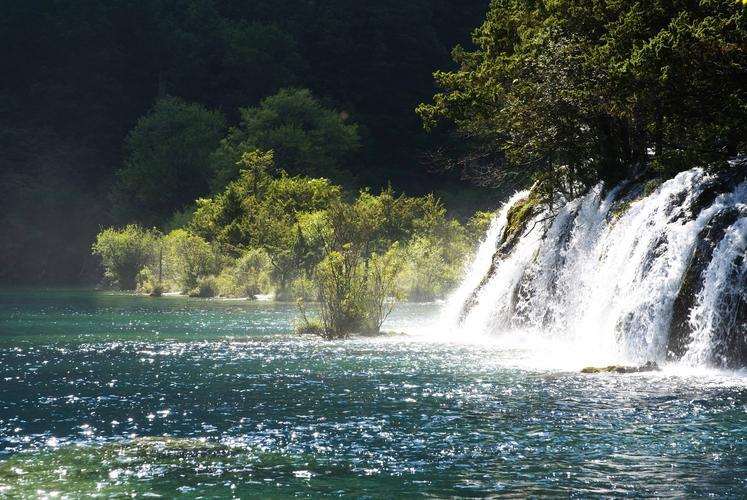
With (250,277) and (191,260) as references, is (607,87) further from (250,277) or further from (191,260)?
(191,260)

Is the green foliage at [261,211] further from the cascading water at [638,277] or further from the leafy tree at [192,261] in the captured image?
the cascading water at [638,277]

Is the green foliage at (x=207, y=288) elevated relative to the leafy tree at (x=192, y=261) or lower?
lower

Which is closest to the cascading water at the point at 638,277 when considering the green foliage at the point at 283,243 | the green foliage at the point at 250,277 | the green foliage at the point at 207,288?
the green foliage at the point at 283,243

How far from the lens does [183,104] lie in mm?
127062

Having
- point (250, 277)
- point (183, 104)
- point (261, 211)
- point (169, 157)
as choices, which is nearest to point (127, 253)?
point (261, 211)

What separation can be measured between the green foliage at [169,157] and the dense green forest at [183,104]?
0.62 ft

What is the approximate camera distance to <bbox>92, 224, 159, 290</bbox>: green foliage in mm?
92250

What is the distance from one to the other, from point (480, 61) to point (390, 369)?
26881 millimetres

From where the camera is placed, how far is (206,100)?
134 meters

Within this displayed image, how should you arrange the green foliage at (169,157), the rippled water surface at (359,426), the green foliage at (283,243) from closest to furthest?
the rippled water surface at (359,426) → the green foliage at (283,243) → the green foliage at (169,157)

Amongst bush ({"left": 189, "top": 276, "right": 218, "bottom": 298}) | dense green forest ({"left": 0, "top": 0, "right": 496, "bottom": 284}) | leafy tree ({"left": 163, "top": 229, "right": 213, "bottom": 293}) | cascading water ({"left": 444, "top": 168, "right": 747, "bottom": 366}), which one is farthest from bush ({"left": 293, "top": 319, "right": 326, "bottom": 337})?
dense green forest ({"left": 0, "top": 0, "right": 496, "bottom": 284})

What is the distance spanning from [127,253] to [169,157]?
32977 mm

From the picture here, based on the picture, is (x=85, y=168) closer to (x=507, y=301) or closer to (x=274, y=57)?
(x=274, y=57)

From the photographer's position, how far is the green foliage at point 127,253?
9225cm
